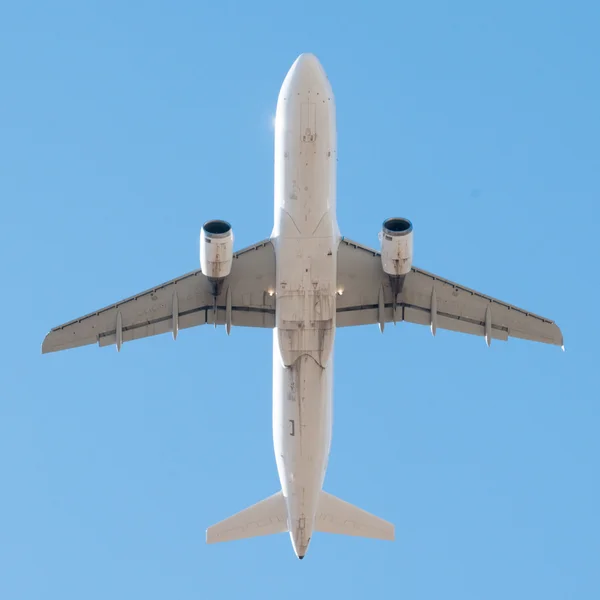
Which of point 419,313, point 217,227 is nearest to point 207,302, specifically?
point 217,227

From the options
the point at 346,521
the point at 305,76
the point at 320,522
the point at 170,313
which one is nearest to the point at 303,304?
the point at 170,313

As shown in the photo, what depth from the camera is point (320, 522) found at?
41.1m

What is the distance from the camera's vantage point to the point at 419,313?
4075 centimetres

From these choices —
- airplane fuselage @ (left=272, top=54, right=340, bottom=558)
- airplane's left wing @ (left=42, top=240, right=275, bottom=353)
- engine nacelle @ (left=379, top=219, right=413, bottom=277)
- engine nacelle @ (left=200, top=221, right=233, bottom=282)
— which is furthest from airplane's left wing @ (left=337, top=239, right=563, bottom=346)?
engine nacelle @ (left=200, top=221, right=233, bottom=282)

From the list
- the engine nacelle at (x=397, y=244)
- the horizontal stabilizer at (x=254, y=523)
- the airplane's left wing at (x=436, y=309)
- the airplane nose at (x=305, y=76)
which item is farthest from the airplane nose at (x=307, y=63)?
the horizontal stabilizer at (x=254, y=523)

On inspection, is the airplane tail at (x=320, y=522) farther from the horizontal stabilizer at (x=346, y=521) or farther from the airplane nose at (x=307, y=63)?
the airplane nose at (x=307, y=63)

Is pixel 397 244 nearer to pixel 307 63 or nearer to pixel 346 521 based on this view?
pixel 307 63

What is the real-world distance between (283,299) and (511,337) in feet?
27.2

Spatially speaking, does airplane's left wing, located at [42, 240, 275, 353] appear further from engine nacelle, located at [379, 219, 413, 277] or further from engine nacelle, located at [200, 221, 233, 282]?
engine nacelle, located at [379, 219, 413, 277]

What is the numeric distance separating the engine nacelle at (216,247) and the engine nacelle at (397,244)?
4592mm

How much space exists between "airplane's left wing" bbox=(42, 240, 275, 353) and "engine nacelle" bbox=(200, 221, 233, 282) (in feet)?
7.09

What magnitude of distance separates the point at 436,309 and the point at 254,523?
9.11m

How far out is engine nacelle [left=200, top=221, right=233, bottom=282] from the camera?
1457 inches

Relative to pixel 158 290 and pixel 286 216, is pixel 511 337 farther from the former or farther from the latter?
pixel 158 290
